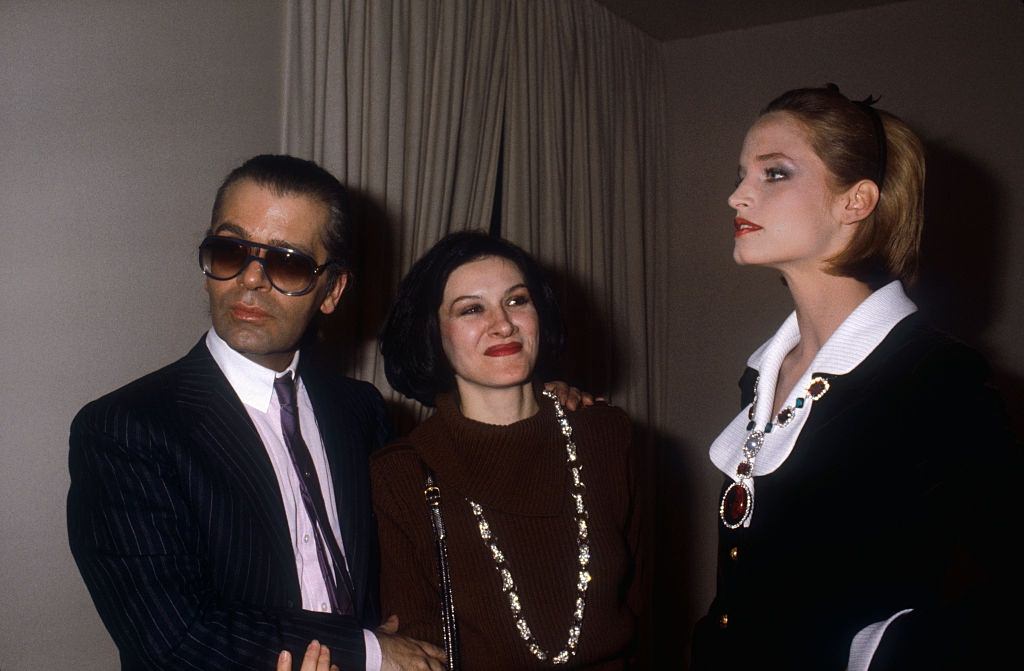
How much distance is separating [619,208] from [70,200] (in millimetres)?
3288

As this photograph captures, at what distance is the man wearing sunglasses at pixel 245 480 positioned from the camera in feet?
5.87

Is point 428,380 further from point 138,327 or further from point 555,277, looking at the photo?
point 555,277

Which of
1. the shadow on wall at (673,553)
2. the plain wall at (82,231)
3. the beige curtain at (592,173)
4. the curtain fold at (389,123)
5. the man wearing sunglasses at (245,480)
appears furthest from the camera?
the shadow on wall at (673,553)

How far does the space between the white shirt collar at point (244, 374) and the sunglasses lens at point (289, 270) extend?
19 cm

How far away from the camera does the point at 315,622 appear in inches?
75.5

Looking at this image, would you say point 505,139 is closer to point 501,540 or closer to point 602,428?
point 602,428

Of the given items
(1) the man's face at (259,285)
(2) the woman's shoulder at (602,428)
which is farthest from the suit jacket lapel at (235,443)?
(2) the woman's shoulder at (602,428)

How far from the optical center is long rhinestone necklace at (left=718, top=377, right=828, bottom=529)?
1922 millimetres

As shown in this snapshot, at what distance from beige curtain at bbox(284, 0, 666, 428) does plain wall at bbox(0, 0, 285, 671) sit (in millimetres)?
462

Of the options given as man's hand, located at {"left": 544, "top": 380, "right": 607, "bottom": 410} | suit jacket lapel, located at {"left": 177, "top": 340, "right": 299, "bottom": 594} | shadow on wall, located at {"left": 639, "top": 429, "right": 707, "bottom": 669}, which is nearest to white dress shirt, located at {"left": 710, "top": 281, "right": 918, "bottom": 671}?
man's hand, located at {"left": 544, "top": 380, "right": 607, "bottom": 410}

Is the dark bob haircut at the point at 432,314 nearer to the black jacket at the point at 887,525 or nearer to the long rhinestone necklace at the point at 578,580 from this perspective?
the long rhinestone necklace at the point at 578,580

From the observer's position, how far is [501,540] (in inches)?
89.7

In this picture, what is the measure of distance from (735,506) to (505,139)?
2.72 m

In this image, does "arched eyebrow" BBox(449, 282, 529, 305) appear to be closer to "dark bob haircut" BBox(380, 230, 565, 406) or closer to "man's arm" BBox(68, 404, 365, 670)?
"dark bob haircut" BBox(380, 230, 565, 406)
